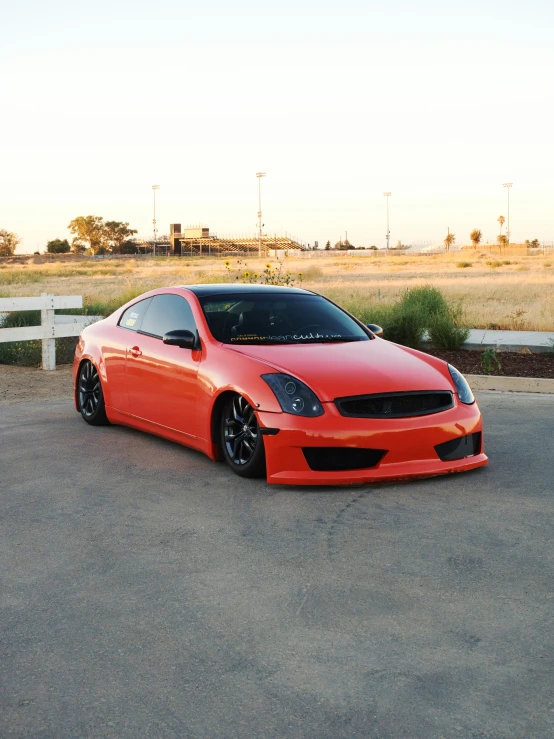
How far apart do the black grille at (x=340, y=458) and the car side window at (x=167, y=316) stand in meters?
1.89

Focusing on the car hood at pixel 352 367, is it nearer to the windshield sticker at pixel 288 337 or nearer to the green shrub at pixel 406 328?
the windshield sticker at pixel 288 337

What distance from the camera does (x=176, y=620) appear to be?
15.3 feet

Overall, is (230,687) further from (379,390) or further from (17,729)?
(379,390)

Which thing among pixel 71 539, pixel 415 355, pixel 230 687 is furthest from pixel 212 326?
pixel 230 687

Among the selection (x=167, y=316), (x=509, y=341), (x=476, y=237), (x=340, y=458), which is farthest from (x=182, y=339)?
(x=476, y=237)

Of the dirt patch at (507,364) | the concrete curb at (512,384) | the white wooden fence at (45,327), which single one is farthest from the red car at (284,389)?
the white wooden fence at (45,327)

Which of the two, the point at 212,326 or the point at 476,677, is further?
the point at 212,326

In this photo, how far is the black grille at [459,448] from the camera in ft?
24.3

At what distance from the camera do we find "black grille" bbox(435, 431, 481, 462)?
291 inches

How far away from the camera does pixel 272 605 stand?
191 inches

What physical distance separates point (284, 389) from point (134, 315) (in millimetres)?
2724

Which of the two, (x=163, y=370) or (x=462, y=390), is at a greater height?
(x=163, y=370)

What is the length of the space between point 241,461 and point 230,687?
376 cm

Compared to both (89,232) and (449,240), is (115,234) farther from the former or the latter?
(449,240)
